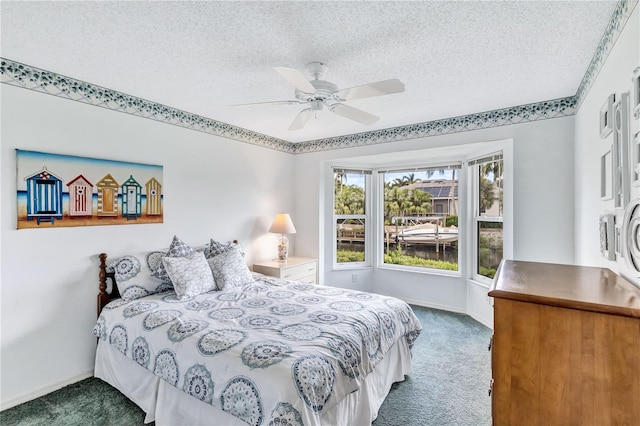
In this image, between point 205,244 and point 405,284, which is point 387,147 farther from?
point 205,244

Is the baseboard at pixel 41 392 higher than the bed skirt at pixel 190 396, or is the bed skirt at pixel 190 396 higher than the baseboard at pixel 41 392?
the bed skirt at pixel 190 396

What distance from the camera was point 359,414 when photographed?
196cm

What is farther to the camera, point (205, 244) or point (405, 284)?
point (405, 284)

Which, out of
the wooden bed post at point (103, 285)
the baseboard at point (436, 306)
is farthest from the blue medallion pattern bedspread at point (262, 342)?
the baseboard at point (436, 306)

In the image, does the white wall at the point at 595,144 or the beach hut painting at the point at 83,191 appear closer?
Result: the white wall at the point at 595,144

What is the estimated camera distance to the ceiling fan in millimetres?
1858

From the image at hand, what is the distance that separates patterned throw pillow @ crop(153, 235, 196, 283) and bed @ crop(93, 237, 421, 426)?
0.01 metres

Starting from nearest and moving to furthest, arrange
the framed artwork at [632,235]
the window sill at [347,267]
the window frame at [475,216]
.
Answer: the framed artwork at [632,235]
the window frame at [475,216]
the window sill at [347,267]

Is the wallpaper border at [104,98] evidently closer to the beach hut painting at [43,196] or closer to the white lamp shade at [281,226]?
the beach hut painting at [43,196]

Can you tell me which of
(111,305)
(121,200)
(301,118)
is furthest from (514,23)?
(111,305)

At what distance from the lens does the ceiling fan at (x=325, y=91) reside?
186 centimetres

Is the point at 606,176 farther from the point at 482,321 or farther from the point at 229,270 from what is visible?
the point at 229,270

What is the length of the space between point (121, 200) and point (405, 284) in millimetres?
3740

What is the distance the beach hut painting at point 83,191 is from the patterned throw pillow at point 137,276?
375mm
